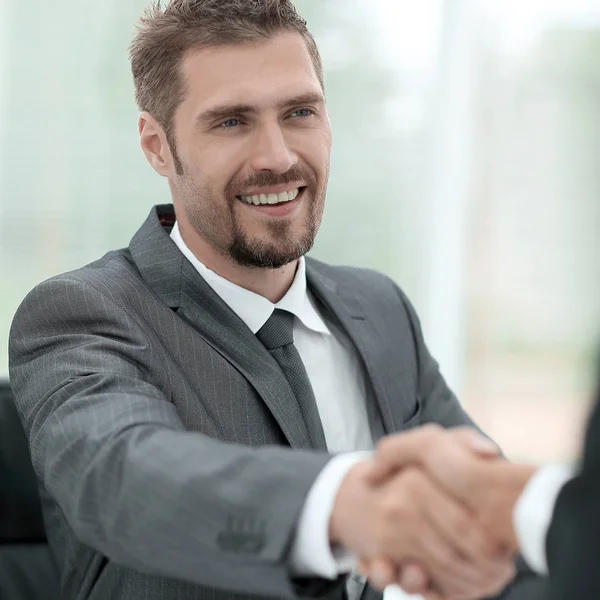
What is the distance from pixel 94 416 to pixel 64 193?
2353mm

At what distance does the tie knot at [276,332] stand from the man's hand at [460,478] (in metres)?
0.54

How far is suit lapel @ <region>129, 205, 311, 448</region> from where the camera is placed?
4.77 feet

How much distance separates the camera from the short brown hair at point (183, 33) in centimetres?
161

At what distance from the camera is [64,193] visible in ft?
10.9

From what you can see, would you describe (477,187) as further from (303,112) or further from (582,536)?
(582,536)

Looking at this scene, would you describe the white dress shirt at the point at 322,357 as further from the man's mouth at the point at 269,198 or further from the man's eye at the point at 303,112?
the man's eye at the point at 303,112

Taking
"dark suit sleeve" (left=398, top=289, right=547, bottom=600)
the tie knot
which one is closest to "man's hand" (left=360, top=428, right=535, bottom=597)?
the tie knot

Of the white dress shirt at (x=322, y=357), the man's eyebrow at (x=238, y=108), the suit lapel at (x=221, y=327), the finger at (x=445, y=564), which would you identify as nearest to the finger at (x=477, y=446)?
the finger at (x=445, y=564)

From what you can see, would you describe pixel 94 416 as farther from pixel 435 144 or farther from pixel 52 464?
pixel 435 144

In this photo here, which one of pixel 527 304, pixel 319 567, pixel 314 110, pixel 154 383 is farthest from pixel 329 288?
pixel 527 304

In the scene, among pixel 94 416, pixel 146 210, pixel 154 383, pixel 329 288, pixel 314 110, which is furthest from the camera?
pixel 146 210

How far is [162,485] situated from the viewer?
3.19 feet

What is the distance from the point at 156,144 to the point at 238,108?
0.28 metres

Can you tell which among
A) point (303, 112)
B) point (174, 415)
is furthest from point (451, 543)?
point (303, 112)
